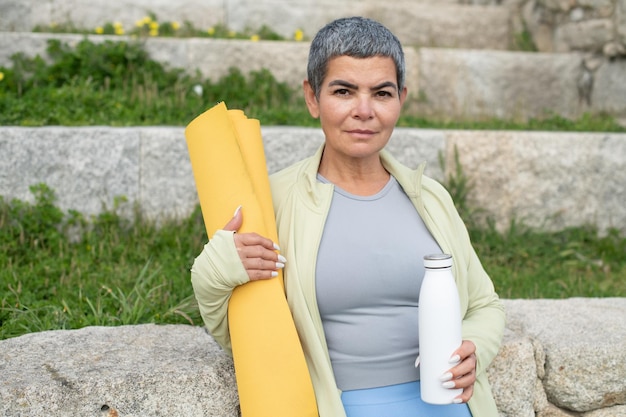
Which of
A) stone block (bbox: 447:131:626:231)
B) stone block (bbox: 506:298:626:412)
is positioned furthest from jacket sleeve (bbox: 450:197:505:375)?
stone block (bbox: 447:131:626:231)

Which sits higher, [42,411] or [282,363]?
[282,363]

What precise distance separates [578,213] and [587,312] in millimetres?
1421

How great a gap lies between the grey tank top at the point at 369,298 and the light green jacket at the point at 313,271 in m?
0.05

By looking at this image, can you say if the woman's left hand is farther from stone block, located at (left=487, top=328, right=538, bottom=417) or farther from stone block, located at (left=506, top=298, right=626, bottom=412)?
stone block, located at (left=506, top=298, right=626, bottom=412)

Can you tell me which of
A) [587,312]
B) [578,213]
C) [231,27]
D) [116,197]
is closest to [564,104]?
[578,213]

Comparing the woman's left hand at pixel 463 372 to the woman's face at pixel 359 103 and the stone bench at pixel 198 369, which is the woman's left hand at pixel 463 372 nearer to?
the woman's face at pixel 359 103

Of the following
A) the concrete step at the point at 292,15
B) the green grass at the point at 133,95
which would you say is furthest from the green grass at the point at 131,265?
the concrete step at the point at 292,15

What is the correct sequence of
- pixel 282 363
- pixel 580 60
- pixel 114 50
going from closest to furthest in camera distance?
1. pixel 282 363
2. pixel 114 50
3. pixel 580 60

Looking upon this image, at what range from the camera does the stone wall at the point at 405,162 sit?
3422 mm

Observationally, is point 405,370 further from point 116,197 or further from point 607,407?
point 116,197

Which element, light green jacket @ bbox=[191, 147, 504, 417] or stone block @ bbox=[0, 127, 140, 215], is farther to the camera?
stone block @ bbox=[0, 127, 140, 215]

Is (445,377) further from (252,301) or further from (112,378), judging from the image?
(112,378)

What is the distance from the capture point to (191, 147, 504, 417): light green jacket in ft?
5.57

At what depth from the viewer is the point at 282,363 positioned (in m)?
1.70
